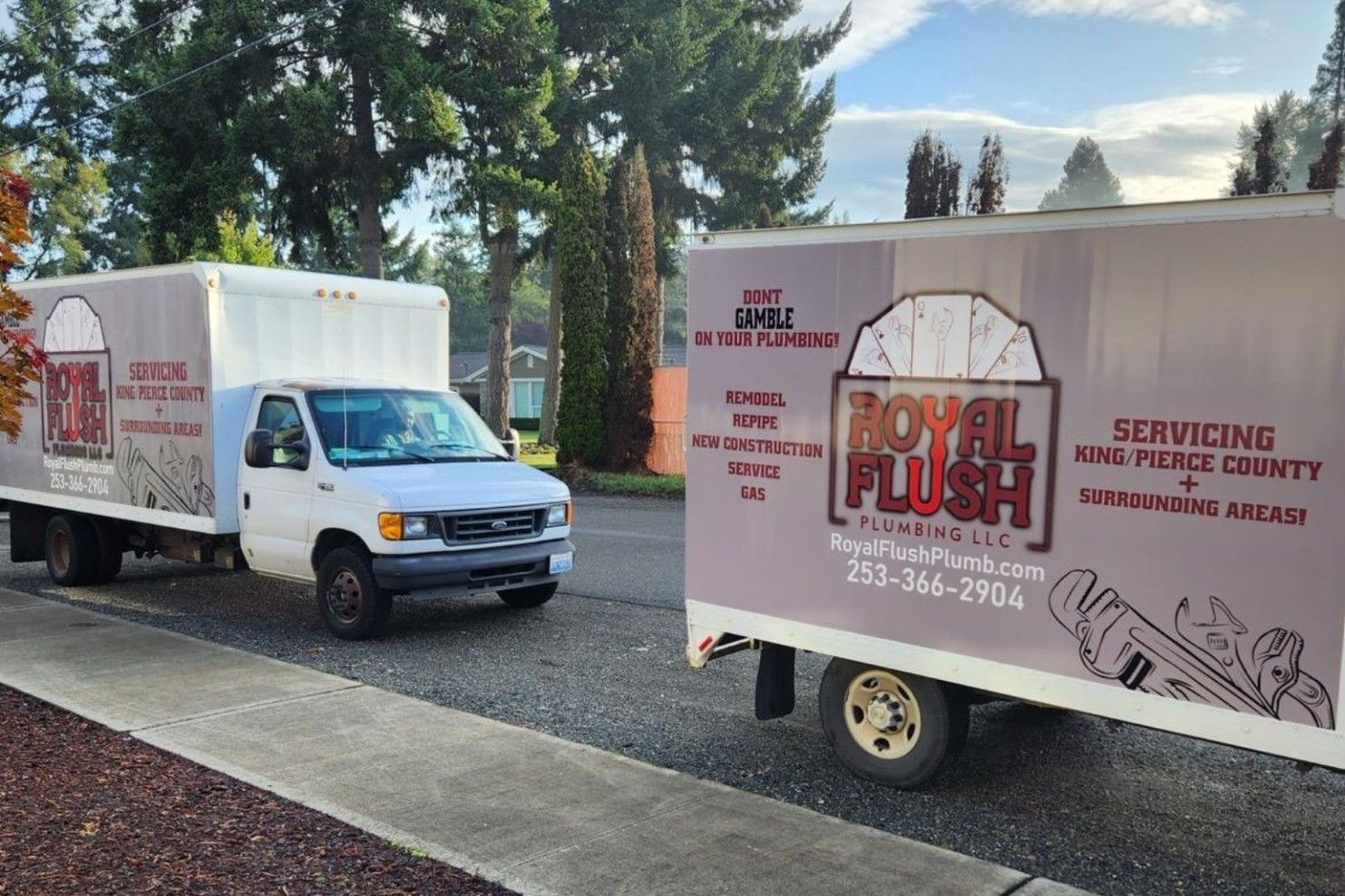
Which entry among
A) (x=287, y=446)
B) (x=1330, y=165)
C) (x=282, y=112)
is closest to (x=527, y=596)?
(x=287, y=446)

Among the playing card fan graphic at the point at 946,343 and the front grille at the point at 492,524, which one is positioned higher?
the playing card fan graphic at the point at 946,343

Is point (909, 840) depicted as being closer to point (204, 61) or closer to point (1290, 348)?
point (1290, 348)

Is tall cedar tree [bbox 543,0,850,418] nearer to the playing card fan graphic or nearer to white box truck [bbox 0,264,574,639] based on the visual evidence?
white box truck [bbox 0,264,574,639]

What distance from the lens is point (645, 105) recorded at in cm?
3222

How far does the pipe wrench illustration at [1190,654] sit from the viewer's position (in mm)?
4090

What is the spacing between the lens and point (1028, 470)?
471 cm

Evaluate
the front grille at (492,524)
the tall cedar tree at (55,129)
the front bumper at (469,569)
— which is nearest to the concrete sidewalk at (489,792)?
the front bumper at (469,569)

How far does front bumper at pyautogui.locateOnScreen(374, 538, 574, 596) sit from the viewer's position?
837cm

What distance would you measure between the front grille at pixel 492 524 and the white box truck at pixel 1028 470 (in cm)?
313

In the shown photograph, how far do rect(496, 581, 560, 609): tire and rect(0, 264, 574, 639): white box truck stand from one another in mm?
19

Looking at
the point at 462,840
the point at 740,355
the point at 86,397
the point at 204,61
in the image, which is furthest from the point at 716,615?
the point at 204,61

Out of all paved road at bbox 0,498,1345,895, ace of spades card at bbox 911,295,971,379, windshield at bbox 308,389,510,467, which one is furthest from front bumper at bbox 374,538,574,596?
ace of spades card at bbox 911,295,971,379

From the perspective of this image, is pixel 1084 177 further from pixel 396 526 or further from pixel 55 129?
pixel 396 526

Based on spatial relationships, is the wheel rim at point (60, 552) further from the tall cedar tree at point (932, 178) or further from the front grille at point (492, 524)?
the tall cedar tree at point (932, 178)
